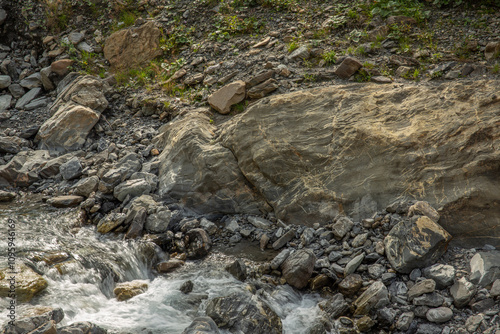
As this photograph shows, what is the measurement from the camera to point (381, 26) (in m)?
8.59

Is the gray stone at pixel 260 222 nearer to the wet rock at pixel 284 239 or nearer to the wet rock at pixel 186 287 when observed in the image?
the wet rock at pixel 284 239

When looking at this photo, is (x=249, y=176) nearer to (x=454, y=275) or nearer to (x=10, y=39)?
(x=454, y=275)

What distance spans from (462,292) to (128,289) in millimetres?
4082

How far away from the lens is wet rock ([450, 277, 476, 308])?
4.16 metres

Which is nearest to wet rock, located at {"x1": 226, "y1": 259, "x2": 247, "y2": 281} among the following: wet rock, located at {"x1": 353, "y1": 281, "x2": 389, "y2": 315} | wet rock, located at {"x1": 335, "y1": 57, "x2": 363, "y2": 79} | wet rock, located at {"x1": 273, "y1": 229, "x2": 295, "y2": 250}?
wet rock, located at {"x1": 273, "y1": 229, "x2": 295, "y2": 250}

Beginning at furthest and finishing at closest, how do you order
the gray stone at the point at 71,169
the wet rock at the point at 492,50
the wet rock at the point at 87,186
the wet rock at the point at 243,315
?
the gray stone at the point at 71,169 < the wet rock at the point at 492,50 < the wet rock at the point at 87,186 < the wet rock at the point at 243,315

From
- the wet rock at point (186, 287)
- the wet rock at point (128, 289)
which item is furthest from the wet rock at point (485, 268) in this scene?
the wet rock at point (128, 289)

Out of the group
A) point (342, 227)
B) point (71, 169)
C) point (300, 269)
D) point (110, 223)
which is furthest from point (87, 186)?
point (342, 227)

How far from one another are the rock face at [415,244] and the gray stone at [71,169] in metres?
5.88

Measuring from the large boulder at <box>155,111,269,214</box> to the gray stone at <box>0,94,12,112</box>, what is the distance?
5743 millimetres

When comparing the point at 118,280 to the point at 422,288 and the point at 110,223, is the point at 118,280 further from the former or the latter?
the point at 422,288

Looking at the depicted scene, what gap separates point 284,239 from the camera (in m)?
5.74

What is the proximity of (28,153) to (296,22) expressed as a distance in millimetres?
7211

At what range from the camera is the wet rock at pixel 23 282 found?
4246 millimetres
